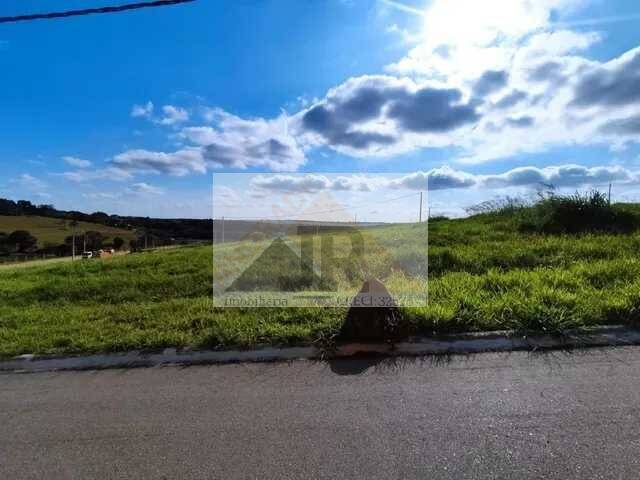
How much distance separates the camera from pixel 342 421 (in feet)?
7.47

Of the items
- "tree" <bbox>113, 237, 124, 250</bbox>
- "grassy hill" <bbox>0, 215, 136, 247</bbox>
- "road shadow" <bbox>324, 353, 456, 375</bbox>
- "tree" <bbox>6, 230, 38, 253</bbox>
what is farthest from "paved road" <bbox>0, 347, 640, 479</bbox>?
"tree" <bbox>6, 230, 38, 253</bbox>

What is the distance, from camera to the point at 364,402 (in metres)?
2.47

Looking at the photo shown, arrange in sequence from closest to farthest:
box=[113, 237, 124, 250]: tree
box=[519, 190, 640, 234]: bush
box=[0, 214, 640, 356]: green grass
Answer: box=[0, 214, 640, 356]: green grass
box=[519, 190, 640, 234]: bush
box=[113, 237, 124, 250]: tree

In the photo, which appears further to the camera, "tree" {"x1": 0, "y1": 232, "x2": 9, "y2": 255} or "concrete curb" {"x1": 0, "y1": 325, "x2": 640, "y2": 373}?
"tree" {"x1": 0, "y1": 232, "x2": 9, "y2": 255}

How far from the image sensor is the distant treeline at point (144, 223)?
19109 millimetres

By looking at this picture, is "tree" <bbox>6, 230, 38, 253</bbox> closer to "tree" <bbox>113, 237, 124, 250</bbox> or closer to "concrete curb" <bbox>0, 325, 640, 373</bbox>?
"tree" <bbox>113, 237, 124, 250</bbox>

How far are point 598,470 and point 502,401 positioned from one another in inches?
25.0

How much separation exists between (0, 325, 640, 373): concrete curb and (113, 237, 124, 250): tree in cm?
4109

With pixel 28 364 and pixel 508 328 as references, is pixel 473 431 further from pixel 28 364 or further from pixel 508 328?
pixel 28 364

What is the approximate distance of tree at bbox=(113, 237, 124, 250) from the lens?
40.9m

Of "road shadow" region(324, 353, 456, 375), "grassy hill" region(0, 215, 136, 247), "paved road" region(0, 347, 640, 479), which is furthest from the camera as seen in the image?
"grassy hill" region(0, 215, 136, 247)

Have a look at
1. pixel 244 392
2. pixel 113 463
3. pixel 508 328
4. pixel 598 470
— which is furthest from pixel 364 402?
pixel 508 328

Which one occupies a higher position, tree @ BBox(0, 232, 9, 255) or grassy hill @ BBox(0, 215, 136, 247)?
grassy hill @ BBox(0, 215, 136, 247)

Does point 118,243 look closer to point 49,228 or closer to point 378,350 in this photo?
point 49,228
